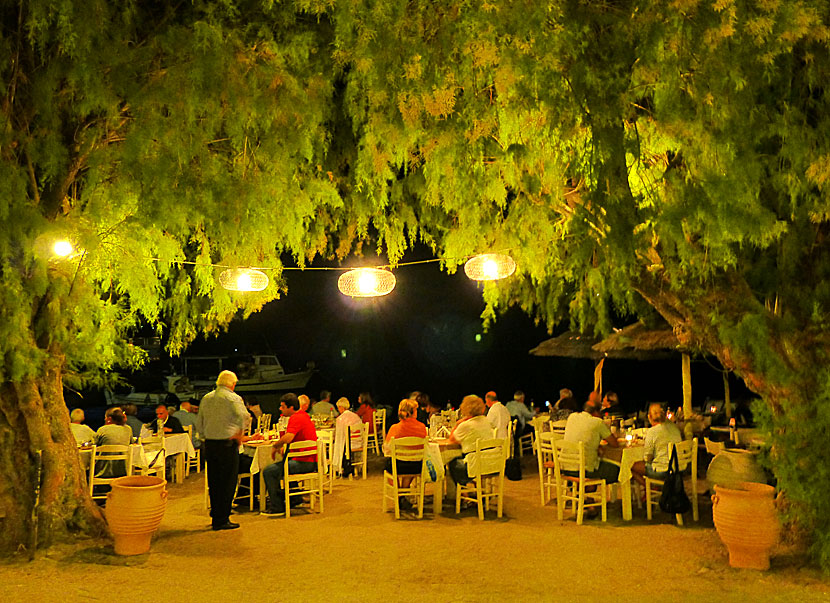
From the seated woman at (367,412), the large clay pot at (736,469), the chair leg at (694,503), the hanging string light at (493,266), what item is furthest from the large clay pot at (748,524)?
the seated woman at (367,412)

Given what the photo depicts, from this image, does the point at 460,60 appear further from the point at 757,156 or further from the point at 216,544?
the point at 216,544

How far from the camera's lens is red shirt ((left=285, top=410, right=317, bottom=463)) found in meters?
7.55

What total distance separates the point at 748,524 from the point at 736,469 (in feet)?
3.30

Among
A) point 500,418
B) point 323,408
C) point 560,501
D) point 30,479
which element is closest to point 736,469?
point 560,501

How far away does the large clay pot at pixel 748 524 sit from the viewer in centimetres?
510

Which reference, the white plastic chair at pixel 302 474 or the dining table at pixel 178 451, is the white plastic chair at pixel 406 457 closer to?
the white plastic chair at pixel 302 474

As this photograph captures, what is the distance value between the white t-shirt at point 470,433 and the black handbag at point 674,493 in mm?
1798

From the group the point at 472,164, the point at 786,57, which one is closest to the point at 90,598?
the point at 472,164

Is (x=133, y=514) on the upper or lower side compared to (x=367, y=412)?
lower

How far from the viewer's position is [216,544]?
620cm

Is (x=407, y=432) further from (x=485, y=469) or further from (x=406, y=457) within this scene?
(x=485, y=469)

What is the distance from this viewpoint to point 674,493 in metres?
6.73

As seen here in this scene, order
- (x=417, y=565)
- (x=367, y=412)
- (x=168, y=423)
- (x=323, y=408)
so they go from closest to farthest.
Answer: (x=417, y=565) < (x=168, y=423) < (x=323, y=408) < (x=367, y=412)

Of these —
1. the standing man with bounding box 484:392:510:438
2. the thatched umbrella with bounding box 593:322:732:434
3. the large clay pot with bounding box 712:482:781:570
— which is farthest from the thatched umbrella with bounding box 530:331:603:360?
the large clay pot with bounding box 712:482:781:570
